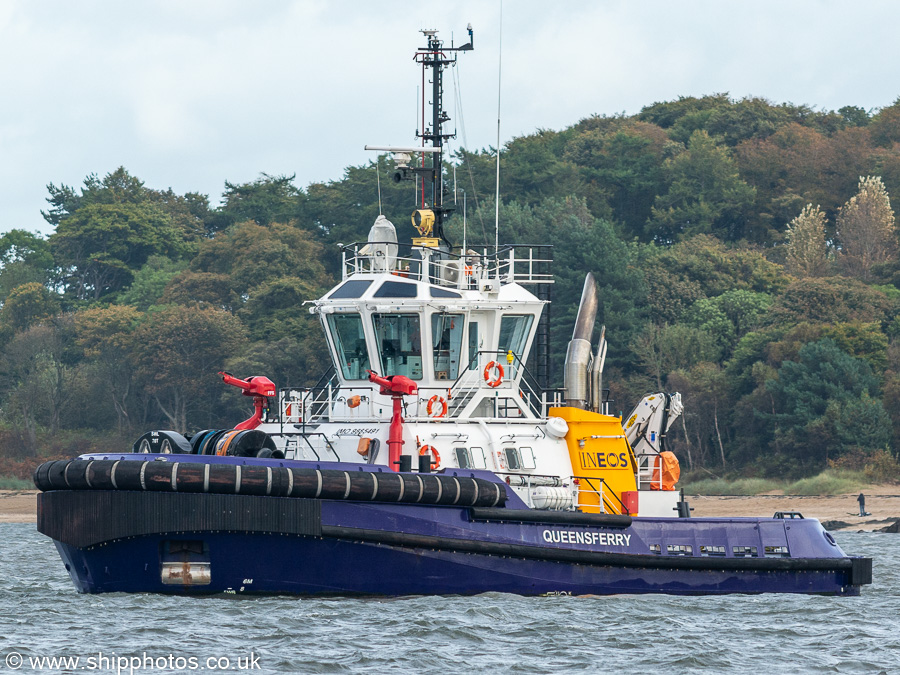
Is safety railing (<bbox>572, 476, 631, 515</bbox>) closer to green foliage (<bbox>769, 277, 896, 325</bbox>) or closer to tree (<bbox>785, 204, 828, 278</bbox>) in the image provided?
green foliage (<bbox>769, 277, 896, 325</bbox>)

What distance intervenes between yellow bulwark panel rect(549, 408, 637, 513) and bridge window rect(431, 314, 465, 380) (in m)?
1.43

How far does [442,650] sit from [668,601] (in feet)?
14.5

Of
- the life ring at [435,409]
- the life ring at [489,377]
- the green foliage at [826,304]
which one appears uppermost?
the green foliage at [826,304]

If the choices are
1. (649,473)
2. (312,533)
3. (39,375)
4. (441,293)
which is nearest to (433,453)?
(441,293)

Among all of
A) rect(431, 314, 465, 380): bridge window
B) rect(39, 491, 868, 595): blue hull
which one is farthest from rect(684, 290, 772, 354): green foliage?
rect(39, 491, 868, 595): blue hull

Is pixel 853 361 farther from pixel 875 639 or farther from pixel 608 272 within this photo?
pixel 875 639

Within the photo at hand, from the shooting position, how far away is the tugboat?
1577 cm

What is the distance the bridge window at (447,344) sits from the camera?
1892 centimetres

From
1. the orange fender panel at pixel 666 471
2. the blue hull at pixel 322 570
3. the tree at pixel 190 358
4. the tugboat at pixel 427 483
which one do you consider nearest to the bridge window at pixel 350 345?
the tugboat at pixel 427 483

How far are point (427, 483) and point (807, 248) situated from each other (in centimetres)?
4644

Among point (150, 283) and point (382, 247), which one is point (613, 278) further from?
point (382, 247)

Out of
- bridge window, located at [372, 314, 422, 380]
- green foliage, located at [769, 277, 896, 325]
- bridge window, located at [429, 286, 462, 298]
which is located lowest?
bridge window, located at [372, 314, 422, 380]

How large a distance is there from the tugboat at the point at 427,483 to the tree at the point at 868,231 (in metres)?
42.7

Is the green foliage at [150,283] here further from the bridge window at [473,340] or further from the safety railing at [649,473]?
the bridge window at [473,340]
